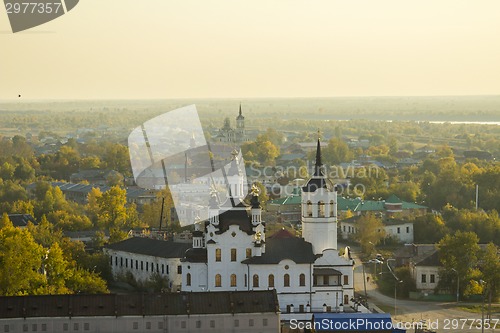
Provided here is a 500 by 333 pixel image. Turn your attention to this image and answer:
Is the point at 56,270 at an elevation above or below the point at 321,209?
below

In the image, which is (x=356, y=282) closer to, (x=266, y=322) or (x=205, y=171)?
(x=266, y=322)

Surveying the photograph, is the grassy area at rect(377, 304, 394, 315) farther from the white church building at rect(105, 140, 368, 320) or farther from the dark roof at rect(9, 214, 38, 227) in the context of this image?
the dark roof at rect(9, 214, 38, 227)

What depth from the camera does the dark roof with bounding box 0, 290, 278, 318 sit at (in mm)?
37719

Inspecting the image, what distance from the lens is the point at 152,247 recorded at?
5141 cm

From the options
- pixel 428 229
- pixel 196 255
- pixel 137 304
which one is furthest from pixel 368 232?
pixel 137 304

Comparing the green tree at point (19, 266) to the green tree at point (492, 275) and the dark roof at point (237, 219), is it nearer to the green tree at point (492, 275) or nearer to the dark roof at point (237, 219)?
the dark roof at point (237, 219)

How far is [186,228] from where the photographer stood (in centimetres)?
6075

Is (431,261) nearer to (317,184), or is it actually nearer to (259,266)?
(317,184)

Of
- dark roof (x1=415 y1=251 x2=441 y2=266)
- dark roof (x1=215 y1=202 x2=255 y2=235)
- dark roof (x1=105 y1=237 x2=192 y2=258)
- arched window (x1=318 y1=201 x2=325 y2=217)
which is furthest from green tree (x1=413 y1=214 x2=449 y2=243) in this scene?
dark roof (x1=215 y1=202 x2=255 y2=235)

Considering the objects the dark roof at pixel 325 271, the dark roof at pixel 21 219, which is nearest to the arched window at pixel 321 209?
the dark roof at pixel 325 271

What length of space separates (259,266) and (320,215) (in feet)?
11.0

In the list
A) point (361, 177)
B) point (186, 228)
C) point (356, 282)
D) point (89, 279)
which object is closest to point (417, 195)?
point (361, 177)

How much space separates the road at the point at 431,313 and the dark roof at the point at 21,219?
17.5 meters

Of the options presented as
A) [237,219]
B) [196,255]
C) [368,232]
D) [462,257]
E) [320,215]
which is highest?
[237,219]
